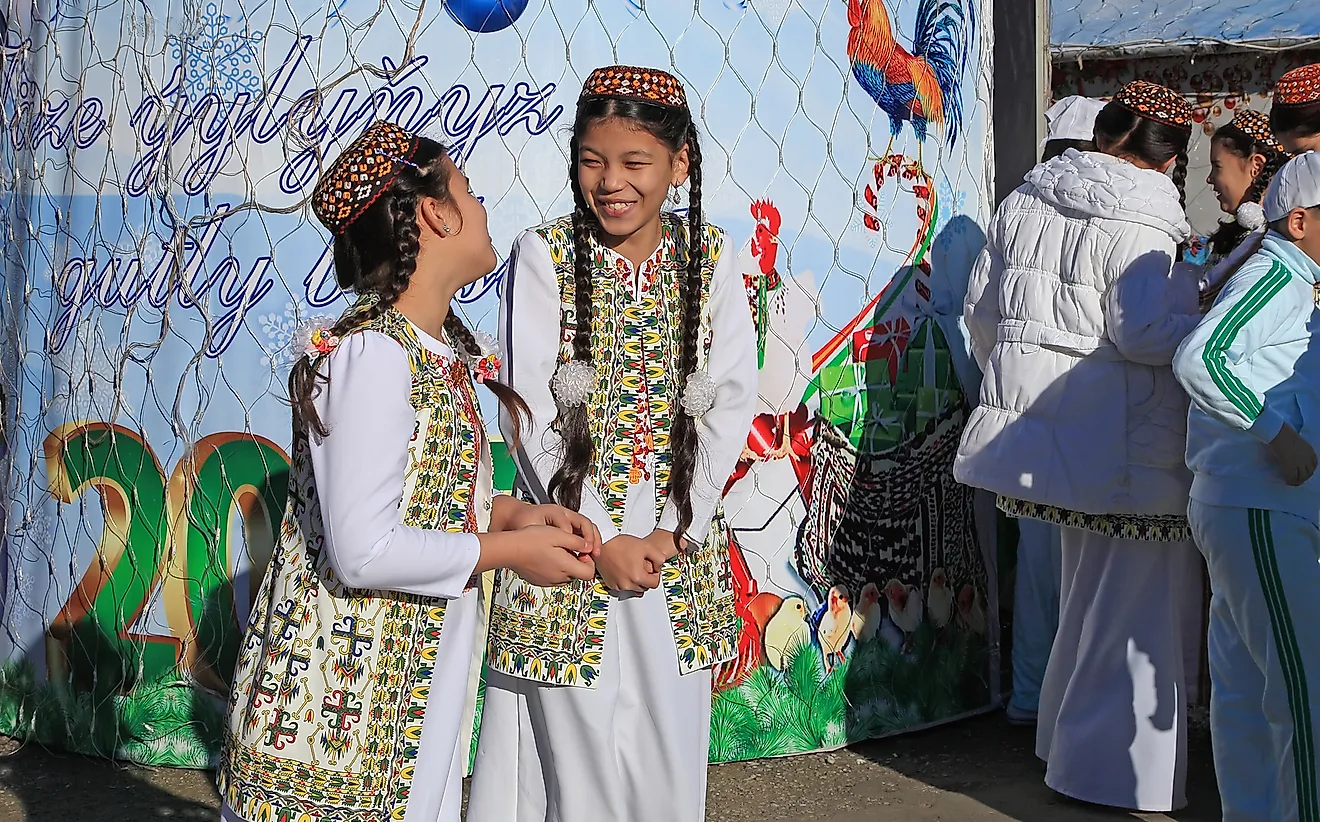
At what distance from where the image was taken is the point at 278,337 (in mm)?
3111

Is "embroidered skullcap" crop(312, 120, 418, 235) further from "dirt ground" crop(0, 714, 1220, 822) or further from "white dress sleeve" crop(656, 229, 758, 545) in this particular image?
"dirt ground" crop(0, 714, 1220, 822)

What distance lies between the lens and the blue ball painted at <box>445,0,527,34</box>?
9.89 ft

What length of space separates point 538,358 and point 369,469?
580 millimetres

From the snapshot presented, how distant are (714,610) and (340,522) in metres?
0.80

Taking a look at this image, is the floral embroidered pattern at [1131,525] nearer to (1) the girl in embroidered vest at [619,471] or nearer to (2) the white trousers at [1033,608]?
(2) the white trousers at [1033,608]

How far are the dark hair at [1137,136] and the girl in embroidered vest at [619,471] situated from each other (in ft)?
4.15

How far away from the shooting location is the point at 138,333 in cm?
322

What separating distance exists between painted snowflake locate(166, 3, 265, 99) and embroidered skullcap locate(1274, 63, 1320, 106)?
2267mm

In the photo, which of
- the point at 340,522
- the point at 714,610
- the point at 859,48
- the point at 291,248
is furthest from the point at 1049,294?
the point at 340,522

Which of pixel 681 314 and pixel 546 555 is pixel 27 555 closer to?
pixel 681 314

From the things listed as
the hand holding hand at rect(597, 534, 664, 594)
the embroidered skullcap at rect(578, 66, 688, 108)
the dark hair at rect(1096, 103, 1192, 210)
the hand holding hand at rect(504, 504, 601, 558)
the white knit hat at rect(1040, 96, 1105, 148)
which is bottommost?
the hand holding hand at rect(597, 534, 664, 594)

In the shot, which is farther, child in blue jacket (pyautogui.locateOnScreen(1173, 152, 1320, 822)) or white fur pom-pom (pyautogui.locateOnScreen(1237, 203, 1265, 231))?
white fur pom-pom (pyautogui.locateOnScreen(1237, 203, 1265, 231))

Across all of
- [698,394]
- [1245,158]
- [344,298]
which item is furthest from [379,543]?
[1245,158]

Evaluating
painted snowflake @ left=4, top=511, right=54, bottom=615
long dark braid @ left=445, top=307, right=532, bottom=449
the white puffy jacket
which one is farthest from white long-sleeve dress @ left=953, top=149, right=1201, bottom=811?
painted snowflake @ left=4, top=511, right=54, bottom=615
